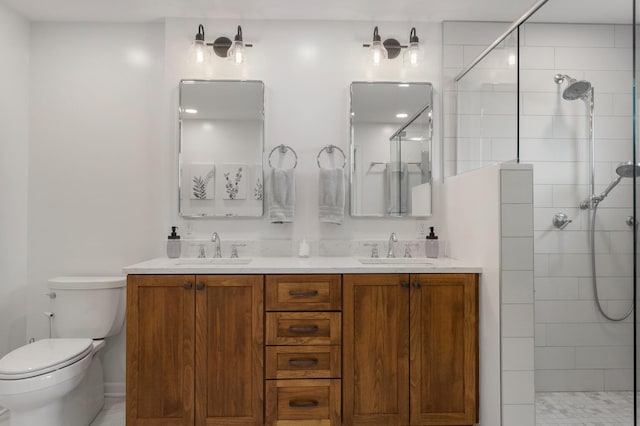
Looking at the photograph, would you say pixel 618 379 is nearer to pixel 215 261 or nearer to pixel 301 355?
pixel 301 355

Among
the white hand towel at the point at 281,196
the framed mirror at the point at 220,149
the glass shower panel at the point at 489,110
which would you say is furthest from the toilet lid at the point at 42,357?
the glass shower panel at the point at 489,110

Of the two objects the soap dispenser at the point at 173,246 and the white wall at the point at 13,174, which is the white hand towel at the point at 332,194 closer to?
the soap dispenser at the point at 173,246

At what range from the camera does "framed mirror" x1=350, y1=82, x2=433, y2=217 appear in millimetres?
2461

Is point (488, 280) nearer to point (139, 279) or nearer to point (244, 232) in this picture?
point (244, 232)

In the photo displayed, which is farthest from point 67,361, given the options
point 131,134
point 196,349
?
point 131,134

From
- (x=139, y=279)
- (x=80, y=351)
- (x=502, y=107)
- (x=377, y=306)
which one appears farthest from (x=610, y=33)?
(x=80, y=351)

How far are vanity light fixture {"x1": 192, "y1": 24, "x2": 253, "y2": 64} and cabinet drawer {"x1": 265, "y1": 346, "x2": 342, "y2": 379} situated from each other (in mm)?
1691

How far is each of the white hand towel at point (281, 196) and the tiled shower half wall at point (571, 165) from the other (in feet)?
3.51

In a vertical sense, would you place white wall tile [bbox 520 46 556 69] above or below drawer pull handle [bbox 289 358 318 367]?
above

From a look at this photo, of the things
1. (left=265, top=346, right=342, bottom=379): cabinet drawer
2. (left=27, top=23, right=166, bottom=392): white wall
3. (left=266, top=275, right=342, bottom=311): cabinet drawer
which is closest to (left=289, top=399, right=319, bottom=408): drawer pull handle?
(left=265, top=346, right=342, bottom=379): cabinet drawer

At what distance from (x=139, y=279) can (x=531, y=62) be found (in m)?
2.03

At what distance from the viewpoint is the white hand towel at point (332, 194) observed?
2371 millimetres

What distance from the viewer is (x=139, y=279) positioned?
73.9 inches

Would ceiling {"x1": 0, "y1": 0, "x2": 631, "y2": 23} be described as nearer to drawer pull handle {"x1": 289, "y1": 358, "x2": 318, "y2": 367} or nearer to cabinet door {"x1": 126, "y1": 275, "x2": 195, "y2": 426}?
cabinet door {"x1": 126, "y1": 275, "x2": 195, "y2": 426}
